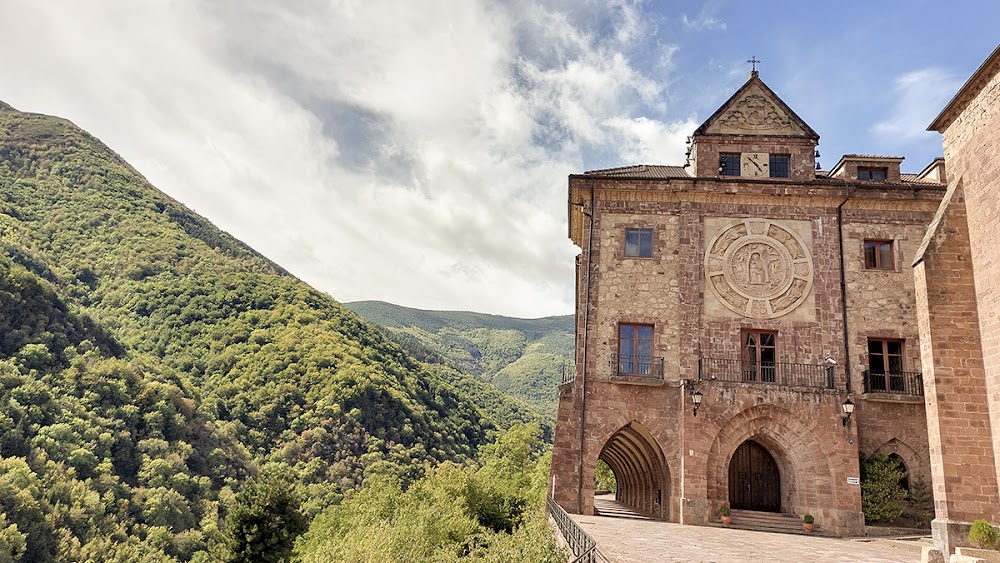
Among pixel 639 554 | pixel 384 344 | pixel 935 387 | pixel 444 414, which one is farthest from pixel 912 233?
pixel 384 344

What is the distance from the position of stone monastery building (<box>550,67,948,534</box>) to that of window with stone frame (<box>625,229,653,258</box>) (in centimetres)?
7

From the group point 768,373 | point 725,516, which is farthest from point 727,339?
point 725,516

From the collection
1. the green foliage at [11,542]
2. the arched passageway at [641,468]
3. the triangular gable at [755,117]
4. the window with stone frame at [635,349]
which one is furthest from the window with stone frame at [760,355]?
the green foliage at [11,542]

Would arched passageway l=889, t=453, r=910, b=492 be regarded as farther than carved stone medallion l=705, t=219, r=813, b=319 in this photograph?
No

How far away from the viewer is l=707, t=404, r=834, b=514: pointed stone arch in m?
20.0

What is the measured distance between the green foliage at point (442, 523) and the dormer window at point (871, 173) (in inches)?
690

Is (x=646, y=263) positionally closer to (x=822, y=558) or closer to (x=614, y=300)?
(x=614, y=300)

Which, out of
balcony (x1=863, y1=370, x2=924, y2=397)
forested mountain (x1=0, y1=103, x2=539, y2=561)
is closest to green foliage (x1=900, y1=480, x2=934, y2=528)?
balcony (x1=863, y1=370, x2=924, y2=397)

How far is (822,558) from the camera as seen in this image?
12430mm

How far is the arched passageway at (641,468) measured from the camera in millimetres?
21656

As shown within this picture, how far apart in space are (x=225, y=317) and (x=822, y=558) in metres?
88.6

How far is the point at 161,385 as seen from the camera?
66.9 m

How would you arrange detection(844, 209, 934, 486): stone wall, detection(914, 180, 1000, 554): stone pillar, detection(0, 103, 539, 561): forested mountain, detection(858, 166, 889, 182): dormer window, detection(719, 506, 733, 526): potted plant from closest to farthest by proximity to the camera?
detection(914, 180, 1000, 554): stone pillar
detection(719, 506, 733, 526): potted plant
detection(844, 209, 934, 486): stone wall
detection(858, 166, 889, 182): dormer window
detection(0, 103, 539, 561): forested mountain

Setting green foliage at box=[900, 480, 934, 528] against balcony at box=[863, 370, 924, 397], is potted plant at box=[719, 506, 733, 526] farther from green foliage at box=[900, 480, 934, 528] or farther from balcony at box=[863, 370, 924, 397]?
balcony at box=[863, 370, 924, 397]
